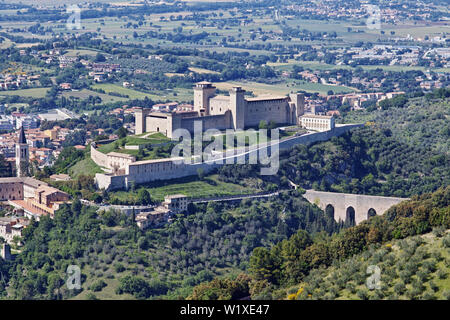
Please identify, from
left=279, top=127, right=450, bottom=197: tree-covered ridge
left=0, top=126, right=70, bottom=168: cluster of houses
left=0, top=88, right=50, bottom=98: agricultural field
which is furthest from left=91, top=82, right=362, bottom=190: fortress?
left=0, top=88, right=50, bottom=98: agricultural field

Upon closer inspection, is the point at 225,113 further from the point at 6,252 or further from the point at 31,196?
the point at 6,252

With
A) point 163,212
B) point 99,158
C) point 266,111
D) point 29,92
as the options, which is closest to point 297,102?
point 266,111

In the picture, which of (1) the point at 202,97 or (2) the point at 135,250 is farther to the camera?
(1) the point at 202,97

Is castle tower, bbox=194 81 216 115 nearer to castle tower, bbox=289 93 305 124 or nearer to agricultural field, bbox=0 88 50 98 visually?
castle tower, bbox=289 93 305 124

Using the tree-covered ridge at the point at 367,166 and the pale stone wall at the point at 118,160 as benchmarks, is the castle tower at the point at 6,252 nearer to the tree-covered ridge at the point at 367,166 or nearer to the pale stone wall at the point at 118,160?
the pale stone wall at the point at 118,160

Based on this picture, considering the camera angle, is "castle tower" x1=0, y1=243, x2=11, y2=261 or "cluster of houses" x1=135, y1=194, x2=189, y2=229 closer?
"castle tower" x1=0, y1=243, x2=11, y2=261

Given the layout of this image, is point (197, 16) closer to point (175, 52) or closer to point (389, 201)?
point (175, 52)

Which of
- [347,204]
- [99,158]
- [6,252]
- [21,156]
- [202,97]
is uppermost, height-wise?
[202,97]

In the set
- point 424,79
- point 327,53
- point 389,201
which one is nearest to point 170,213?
point 389,201
